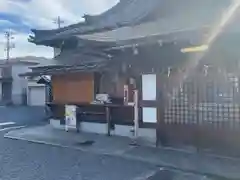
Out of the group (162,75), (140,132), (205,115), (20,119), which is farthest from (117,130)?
(20,119)

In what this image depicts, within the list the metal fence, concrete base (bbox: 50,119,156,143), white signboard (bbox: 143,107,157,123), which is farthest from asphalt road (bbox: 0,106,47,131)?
the metal fence

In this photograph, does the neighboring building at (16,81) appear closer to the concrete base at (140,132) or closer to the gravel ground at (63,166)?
the concrete base at (140,132)

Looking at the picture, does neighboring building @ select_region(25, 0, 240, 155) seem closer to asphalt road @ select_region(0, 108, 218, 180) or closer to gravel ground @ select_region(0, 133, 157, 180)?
asphalt road @ select_region(0, 108, 218, 180)

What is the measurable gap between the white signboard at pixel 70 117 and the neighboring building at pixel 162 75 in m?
0.21

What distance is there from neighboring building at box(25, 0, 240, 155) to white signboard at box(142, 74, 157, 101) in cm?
3

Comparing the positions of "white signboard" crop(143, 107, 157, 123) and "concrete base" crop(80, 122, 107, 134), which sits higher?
"white signboard" crop(143, 107, 157, 123)

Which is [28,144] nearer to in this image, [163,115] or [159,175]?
[163,115]

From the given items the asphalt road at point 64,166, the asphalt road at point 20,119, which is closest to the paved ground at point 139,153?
the asphalt road at point 64,166

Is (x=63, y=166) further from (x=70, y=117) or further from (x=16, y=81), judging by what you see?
(x=16, y=81)

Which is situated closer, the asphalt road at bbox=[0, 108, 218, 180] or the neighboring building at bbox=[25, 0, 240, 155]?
the asphalt road at bbox=[0, 108, 218, 180]

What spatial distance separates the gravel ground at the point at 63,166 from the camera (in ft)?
21.0

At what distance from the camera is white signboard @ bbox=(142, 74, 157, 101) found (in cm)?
925

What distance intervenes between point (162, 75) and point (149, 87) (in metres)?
0.90

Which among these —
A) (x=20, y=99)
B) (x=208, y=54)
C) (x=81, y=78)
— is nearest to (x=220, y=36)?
(x=208, y=54)
